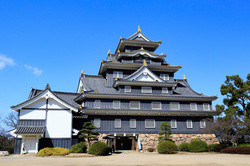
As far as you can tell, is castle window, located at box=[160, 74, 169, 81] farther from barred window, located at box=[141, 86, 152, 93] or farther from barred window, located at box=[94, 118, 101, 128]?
barred window, located at box=[94, 118, 101, 128]

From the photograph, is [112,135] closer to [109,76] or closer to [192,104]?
[109,76]

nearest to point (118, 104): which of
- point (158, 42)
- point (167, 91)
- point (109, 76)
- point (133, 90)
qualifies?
point (133, 90)

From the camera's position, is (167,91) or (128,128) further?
(167,91)

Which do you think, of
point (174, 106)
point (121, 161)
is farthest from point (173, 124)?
point (121, 161)

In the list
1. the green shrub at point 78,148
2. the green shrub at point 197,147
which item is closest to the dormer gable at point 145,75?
the green shrub at point 197,147

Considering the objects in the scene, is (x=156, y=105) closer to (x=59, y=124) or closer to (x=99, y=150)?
(x=99, y=150)

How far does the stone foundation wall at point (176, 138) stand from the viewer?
30.4 metres

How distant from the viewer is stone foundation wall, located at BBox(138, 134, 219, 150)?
30.4 m

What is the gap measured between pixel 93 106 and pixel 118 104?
3717mm

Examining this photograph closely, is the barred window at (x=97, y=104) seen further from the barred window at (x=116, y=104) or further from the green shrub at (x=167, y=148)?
the green shrub at (x=167, y=148)

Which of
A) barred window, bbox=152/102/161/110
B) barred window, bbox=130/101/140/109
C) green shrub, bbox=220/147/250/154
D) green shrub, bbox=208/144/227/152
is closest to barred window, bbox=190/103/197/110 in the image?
barred window, bbox=152/102/161/110

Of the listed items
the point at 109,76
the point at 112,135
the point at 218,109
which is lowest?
the point at 112,135

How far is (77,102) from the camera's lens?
33.1 meters

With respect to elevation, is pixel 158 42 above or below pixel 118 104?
above
